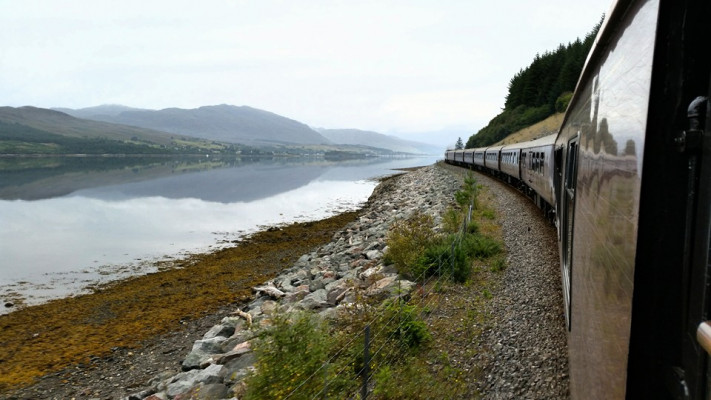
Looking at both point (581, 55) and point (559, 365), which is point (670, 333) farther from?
point (581, 55)

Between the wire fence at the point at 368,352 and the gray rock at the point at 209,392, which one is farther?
the gray rock at the point at 209,392

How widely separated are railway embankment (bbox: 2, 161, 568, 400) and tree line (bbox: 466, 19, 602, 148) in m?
59.2

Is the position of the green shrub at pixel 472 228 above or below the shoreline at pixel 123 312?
above

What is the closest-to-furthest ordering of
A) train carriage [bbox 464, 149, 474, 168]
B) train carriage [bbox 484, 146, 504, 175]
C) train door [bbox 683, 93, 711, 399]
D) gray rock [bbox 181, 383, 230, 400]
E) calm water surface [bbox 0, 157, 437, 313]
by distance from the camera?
train door [bbox 683, 93, 711, 399]
gray rock [bbox 181, 383, 230, 400]
calm water surface [bbox 0, 157, 437, 313]
train carriage [bbox 484, 146, 504, 175]
train carriage [bbox 464, 149, 474, 168]

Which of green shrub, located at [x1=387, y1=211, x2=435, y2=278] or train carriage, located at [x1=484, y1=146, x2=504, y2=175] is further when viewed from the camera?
train carriage, located at [x1=484, y1=146, x2=504, y2=175]

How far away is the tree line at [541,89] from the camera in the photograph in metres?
65.9

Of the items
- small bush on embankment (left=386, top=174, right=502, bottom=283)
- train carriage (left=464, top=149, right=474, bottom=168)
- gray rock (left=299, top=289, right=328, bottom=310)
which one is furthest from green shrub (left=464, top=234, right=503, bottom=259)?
train carriage (left=464, top=149, right=474, bottom=168)

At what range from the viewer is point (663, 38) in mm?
1610

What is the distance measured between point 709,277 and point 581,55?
246ft

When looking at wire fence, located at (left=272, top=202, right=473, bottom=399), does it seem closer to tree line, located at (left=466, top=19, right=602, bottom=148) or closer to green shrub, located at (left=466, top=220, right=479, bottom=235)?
green shrub, located at (left=466, top=220, right=479, bottom=235)

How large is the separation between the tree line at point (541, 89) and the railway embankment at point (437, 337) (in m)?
59.2

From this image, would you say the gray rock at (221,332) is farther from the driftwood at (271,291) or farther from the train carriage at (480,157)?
the train carriage at (480,157)

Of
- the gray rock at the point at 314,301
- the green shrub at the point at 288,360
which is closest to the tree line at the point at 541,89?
the gray rock at the point at 314,301

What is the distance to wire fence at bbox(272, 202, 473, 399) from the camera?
549 centimetres
